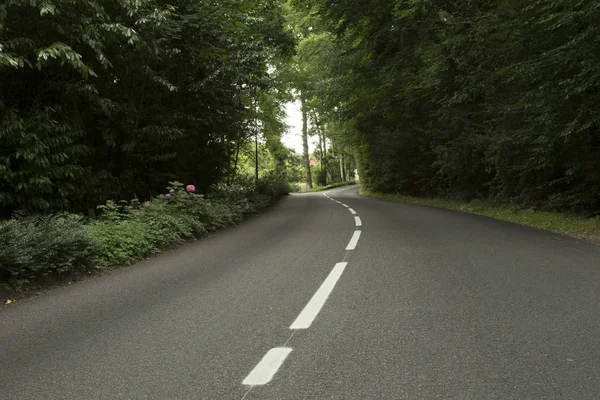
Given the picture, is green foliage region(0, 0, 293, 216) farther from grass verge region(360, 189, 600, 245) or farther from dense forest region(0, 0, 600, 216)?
grass verge region(360, 189, 600, 245)

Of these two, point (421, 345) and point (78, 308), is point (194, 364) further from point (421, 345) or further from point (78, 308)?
point (78, 308)

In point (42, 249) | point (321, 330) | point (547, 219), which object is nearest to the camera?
point (321, 330)

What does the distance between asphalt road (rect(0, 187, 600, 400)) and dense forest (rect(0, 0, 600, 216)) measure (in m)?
4.18

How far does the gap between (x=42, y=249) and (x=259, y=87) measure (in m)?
11.7

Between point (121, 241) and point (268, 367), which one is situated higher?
point (121, 241)

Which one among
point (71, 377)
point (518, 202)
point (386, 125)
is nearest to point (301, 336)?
point (71, 377)

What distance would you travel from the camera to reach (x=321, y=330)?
3996 mm

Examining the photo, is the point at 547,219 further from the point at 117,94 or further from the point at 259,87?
the point at 117,94

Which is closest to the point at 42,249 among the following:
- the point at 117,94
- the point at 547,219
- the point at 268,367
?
the point at 268,367

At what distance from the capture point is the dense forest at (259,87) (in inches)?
347

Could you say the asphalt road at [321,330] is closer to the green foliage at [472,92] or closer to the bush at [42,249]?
the bush at [42,249]

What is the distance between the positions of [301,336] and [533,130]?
9.93 metres

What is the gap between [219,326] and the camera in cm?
418

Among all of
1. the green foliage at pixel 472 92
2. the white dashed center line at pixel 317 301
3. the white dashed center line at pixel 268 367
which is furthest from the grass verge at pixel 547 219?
the white dashed center line at pixel 268 367
